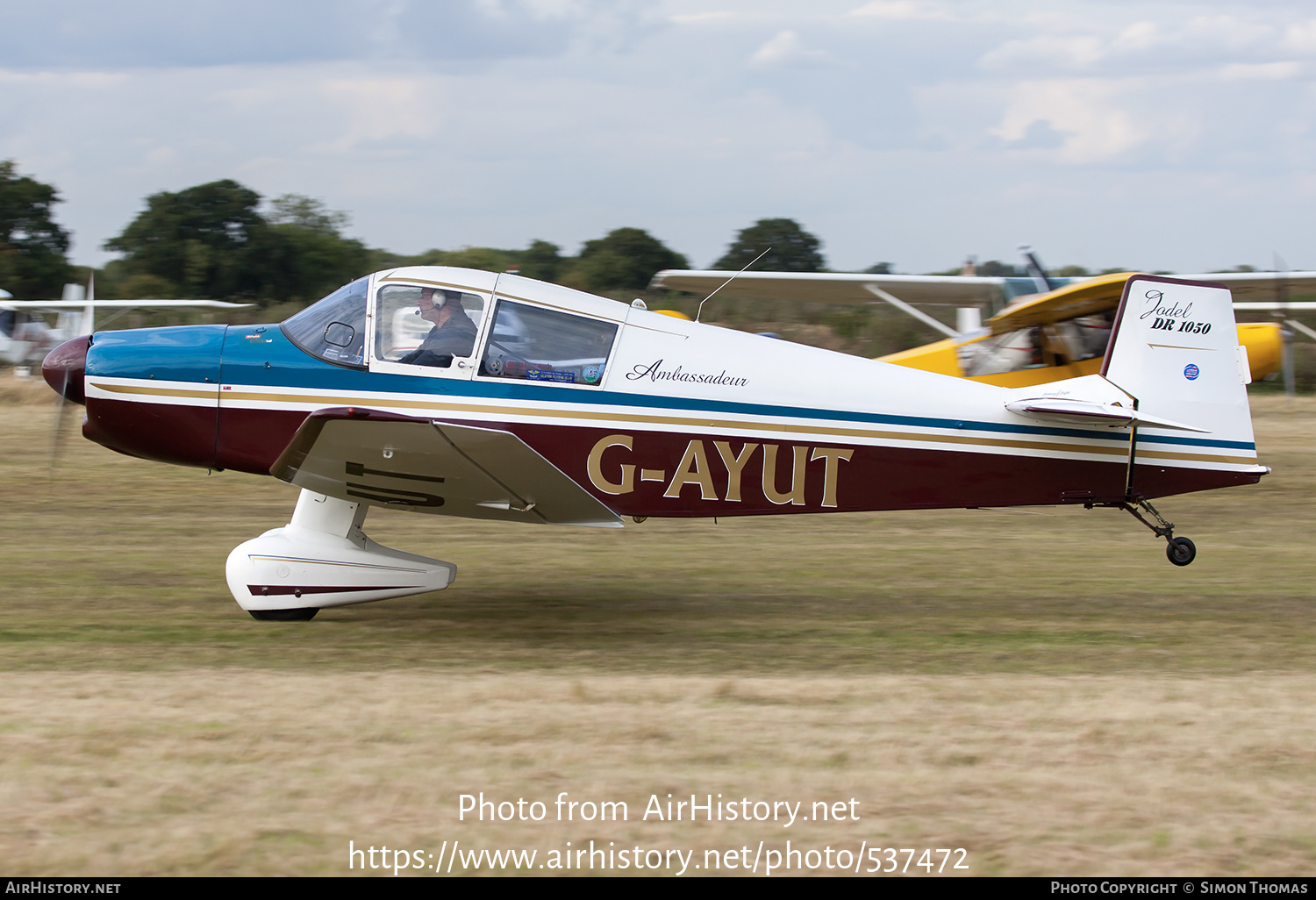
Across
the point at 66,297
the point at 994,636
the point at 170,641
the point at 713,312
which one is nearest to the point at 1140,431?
the point at 994,636

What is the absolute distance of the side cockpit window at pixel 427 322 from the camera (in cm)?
586

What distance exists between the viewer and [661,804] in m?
3.63

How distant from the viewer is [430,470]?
552 cm

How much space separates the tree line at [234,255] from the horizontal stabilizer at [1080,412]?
28243 mm

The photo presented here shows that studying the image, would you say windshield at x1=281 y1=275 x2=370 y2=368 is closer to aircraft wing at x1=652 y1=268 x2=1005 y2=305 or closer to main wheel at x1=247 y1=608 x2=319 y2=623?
main wheel at x1=247 y1=608 x2=319 y2=623

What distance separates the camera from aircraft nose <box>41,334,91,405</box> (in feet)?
19.1

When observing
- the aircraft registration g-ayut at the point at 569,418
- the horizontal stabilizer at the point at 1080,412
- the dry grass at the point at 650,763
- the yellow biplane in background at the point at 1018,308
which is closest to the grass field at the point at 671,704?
the dry grass at the point at 650,763

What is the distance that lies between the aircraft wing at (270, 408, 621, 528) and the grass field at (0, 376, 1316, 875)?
0.71 metres

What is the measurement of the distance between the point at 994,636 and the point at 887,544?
303 centimetres

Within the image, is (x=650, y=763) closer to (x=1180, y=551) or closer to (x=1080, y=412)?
(x=1080, y=412)

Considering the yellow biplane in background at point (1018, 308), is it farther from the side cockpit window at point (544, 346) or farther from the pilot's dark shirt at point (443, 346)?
the pilot's dark shirt at point (443, 346)

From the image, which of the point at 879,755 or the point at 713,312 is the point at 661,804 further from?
the point at 713,312

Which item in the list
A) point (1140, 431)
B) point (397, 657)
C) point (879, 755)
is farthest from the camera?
point (1140, 431)
